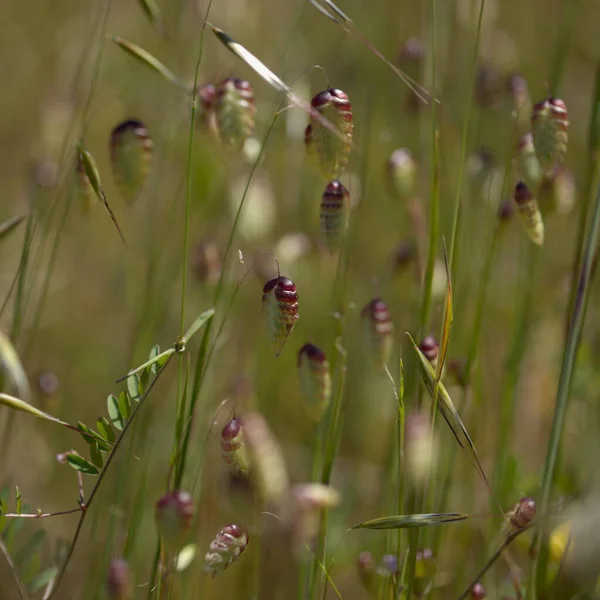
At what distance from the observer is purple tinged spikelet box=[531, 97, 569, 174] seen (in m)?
1.07

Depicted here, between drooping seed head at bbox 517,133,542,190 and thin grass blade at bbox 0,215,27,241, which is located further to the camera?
drooping seed head at bbox 517,133,542,190

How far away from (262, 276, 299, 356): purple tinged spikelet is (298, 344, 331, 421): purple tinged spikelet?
0.35ft

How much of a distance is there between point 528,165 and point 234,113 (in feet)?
1.54

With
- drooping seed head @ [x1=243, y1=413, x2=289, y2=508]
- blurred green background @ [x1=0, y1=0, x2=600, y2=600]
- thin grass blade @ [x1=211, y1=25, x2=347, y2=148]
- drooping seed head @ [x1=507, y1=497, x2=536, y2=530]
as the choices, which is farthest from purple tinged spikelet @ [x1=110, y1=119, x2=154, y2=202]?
drooping seed head @ [x1=507, y1=497, x2=536, y2=530]

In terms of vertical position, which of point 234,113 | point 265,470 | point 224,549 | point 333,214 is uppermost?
point 234,113

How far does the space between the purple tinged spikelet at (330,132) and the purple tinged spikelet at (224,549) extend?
45cm

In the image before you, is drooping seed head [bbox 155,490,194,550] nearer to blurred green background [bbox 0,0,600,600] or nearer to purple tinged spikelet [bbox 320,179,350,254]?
blurred green background [bbox 0,0,600,600]

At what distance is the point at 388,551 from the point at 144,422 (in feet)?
1.53

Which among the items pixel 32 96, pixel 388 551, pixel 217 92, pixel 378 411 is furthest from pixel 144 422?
pixel 32 96

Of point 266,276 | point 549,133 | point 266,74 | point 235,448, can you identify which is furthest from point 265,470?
point 266,276

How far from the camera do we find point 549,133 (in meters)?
1.07

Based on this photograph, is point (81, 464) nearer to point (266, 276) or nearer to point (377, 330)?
point (377, 330)

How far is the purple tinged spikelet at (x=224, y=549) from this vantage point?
0.94m

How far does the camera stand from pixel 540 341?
210 centimetres
